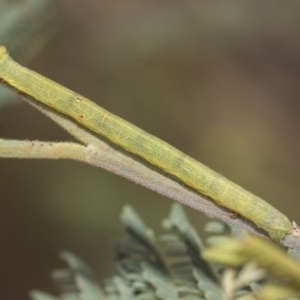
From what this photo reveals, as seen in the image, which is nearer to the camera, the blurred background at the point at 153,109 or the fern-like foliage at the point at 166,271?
the fern-like foliage at the point at 166,271

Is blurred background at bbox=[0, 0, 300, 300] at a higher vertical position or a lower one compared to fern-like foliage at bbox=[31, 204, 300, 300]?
higher

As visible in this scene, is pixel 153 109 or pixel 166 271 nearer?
pixel 166 271

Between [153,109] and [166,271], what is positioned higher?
[153,109]

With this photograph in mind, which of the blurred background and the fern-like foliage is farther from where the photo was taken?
the blurred background

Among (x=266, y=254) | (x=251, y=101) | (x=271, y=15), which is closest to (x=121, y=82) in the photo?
(x=271, y=15)
